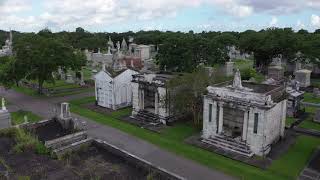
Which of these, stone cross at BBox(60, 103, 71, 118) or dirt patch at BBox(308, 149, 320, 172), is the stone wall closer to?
stone cross at BBox(60, 103, 71, 118)

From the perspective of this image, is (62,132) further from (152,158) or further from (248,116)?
(248,116)

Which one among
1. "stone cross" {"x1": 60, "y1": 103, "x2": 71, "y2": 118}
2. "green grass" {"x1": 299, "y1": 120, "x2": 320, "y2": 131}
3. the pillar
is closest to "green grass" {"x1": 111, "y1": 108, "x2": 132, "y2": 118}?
the pillar

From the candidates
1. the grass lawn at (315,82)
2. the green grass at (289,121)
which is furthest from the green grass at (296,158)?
the grass lawn at (315,82)

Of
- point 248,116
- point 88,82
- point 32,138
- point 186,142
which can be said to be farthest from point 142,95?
point 88,82

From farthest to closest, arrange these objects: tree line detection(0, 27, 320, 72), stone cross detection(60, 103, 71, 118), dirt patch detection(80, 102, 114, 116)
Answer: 1. tree line detection(0, 27, 320, 72)
2. dirt patch detection(80, 102, 114, 116)
3. stone cross detection(60, 103, 71, 118)

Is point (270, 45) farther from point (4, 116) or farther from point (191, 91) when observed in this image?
point (4, 116)

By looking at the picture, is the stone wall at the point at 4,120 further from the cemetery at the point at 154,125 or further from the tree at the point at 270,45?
the tree at the point at 270,45
